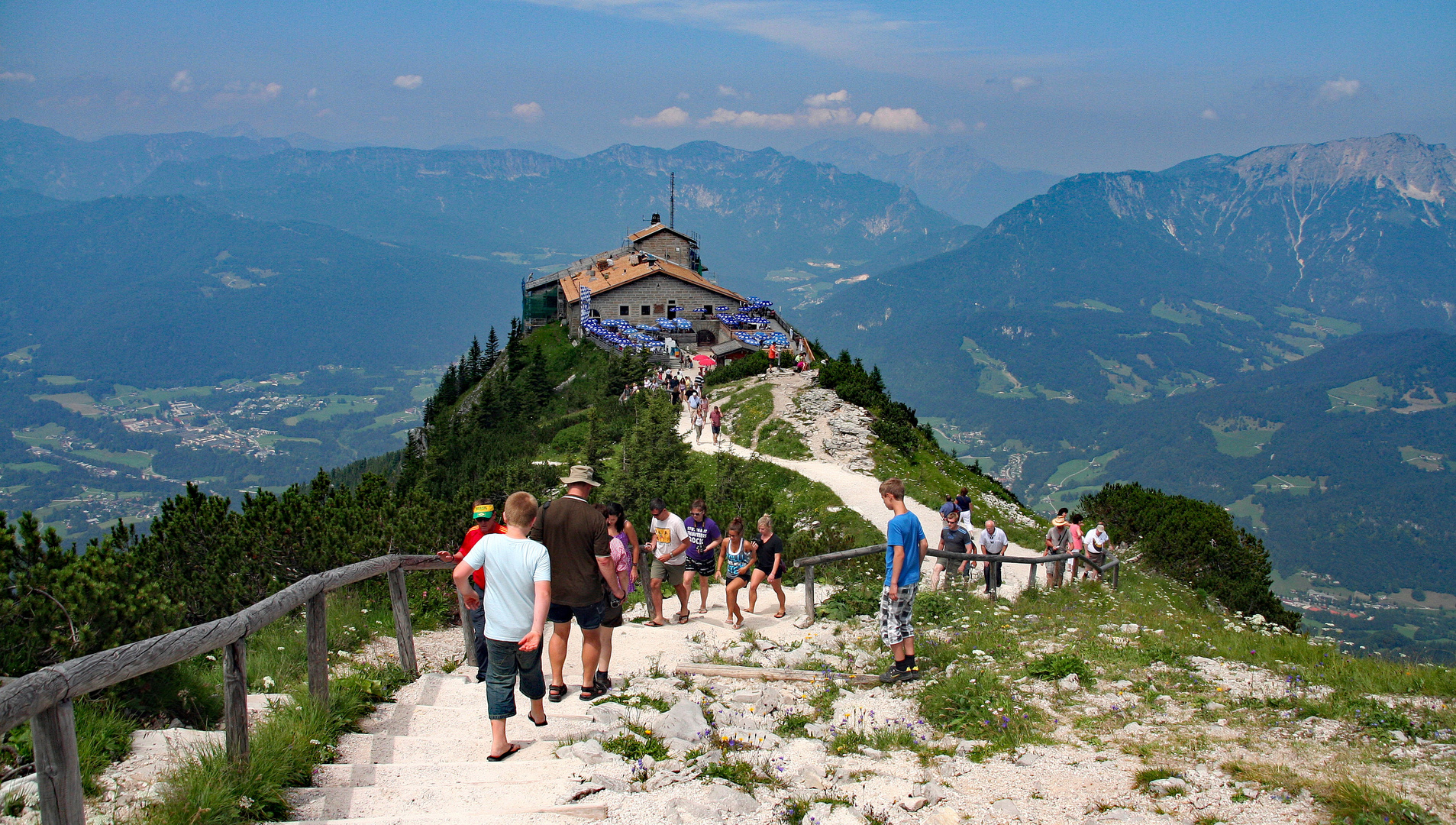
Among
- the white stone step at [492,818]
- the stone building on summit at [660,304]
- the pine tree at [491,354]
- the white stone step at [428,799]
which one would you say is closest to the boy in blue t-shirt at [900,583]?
the white stone step at [428,799]

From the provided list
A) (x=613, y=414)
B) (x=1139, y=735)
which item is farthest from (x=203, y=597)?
(x=613, y=414)

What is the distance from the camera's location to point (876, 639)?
33.7ft

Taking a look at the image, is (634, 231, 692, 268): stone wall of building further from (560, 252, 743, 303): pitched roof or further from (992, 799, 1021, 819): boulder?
(992, 799, 1021, 819): boulder

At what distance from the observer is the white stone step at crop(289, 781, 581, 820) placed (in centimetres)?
489

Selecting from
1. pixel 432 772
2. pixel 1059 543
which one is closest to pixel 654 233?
pixel 1059 543

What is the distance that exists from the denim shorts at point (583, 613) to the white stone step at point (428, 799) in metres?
2.05

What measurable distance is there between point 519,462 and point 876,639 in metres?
17.9

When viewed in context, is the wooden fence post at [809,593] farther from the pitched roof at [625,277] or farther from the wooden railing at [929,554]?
the pitched roof at [625,277]

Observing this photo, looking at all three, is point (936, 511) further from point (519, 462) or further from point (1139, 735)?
point (1139, 735)

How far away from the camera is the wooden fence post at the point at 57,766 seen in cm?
384

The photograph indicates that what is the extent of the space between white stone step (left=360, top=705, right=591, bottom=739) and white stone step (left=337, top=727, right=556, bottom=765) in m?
0.15

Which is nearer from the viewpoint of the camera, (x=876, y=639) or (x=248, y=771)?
(x=248, y=771)

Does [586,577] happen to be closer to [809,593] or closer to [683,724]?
[683,724]

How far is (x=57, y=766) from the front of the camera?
3.87 m
